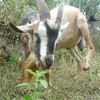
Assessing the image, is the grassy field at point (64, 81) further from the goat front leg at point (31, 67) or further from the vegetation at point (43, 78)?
the goat front leg at point (31, 67)

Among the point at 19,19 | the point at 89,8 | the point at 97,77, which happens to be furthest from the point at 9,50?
the point at 89,8

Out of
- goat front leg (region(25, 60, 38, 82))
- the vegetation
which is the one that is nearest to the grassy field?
the vegetation

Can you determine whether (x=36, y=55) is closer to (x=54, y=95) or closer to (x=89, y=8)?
(x=54, y=95)

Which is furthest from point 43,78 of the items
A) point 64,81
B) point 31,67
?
point 31,67

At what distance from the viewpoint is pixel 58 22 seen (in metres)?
4.65

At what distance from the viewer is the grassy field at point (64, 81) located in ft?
14.8

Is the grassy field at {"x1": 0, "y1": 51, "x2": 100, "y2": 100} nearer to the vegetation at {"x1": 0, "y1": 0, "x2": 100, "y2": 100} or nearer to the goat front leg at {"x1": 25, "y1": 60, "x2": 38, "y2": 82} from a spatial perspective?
the vegetation at {"x1": 0, "y1": 0, "x2": 100, "y2": 100}

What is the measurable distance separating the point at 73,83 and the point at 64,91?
785 millimetres

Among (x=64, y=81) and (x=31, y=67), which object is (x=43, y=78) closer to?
(x=64, y=81)

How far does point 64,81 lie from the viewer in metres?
5.63

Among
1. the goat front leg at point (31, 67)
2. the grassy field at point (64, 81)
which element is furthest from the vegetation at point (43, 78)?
the goat front leg at point (31, 67)

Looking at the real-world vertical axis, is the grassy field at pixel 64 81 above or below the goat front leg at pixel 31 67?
below

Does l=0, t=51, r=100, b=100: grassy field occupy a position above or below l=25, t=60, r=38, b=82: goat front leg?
below

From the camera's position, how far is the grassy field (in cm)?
451
